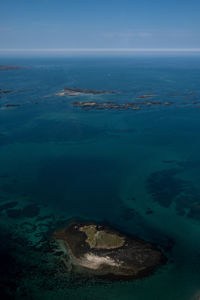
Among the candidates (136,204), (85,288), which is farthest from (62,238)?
(136,204)

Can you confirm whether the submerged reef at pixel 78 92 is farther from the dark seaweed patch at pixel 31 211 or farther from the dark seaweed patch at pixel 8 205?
the dark seaweed patch at pixel 31 211

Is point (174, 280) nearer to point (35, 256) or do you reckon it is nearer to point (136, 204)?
point (136, 204)

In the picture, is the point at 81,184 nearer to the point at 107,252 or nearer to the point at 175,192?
the point at 107,252

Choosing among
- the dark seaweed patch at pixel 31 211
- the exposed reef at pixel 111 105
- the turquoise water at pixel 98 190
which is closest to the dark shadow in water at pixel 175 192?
the turquoise water at pixel 98 190

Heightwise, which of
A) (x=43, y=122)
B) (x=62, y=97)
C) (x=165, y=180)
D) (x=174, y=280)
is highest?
(x=62, y=97)

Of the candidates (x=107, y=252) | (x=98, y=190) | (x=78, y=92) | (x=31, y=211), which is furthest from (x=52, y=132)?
(x=78, y=92)

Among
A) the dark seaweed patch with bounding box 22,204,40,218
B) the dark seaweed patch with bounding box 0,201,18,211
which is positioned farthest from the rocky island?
the dark seaweed patch with bounding box 0,201,18,211

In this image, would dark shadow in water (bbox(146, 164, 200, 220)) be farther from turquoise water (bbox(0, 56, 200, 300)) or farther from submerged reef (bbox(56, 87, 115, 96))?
submerged reef (bbox(56, 87, 115, 96))

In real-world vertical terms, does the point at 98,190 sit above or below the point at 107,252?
above
